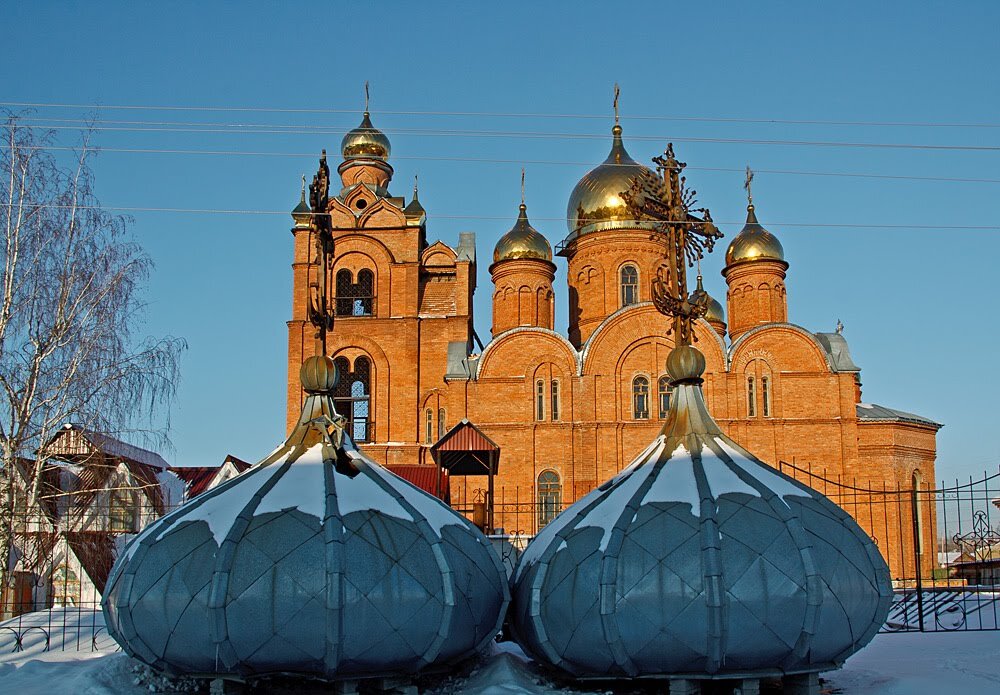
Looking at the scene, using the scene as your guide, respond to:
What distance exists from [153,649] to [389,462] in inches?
667

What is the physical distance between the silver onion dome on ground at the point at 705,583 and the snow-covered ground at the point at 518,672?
1.47 feet

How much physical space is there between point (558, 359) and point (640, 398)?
2.23 metres

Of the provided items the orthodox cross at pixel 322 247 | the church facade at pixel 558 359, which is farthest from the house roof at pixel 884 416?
the orthodox cross at pixel 322 247

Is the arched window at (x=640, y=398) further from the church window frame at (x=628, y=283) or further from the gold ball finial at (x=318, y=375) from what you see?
the gold ball finial at (x=318, y=375)

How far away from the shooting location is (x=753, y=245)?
2914cm

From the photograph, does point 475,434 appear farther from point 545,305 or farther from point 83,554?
point 545,305

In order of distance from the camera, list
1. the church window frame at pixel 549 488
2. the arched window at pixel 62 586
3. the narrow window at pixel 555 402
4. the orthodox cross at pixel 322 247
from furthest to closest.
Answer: the narrow window at pixel 555 402, the church window frame at pixel 549 488, the arched window at pixel 62 586, the orthodox cross at pixel 322 247

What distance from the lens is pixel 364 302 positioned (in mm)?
27734

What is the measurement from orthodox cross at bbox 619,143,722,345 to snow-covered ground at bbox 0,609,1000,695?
3.64 meters

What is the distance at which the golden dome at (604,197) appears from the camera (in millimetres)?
28688

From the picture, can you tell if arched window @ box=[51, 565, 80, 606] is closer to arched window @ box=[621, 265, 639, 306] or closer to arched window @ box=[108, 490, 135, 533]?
arched window @ box=[108, 490, 135, 533]

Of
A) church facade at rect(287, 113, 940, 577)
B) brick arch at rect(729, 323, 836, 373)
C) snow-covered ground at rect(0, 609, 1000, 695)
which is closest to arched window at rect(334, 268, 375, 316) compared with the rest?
church facade at rect(287, 113, 940, 577)

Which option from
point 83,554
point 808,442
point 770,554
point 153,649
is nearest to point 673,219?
point 770,554

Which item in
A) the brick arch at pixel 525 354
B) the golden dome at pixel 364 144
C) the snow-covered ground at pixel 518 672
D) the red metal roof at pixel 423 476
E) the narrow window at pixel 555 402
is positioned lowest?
the snow-covered ground at pixel 518 672
